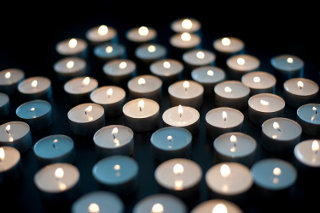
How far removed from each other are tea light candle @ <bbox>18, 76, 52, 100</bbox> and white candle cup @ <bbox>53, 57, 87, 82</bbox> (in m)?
0.08

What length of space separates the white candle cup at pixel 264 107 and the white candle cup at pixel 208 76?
214 millimetres

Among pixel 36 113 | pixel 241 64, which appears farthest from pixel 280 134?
pixel 36 113

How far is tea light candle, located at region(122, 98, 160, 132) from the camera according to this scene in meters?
1.81

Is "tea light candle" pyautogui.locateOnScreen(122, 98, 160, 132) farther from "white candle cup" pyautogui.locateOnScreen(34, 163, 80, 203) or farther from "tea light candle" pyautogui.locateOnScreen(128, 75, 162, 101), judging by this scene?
"white candle cup" pyautogui.locateOnScreen(34, 163, 80, 203)

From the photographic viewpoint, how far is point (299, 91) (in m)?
1.92

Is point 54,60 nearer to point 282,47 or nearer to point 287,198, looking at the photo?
point 282,47

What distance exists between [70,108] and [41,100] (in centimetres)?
13

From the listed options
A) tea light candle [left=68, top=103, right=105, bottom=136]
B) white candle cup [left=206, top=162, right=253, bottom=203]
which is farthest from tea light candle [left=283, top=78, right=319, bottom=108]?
tea light candle [left=68, top=103, right=105, bottom=136]

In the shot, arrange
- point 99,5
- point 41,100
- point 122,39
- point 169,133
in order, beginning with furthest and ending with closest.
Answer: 1. point 99,5
2. point 122,39
3. point 41,100
4. point 169,133

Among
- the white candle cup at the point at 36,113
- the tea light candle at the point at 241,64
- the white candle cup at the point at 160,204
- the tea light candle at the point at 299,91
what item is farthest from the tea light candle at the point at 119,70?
the white candle cup at the point at 160,204

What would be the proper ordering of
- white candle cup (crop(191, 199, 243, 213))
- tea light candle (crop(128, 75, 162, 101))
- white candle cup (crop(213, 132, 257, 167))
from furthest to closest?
1. tea light candle (crop(128, 75, 162, 101))
2. white candle cup (crop(213, 132, 257, 167))
3. white candle cup (crop(191, 199, 243, 213))

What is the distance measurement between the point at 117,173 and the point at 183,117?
41 centimetres

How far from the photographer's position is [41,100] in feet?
6.48

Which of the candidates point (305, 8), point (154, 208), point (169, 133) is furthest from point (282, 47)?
point (154, 208)
